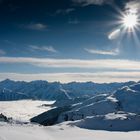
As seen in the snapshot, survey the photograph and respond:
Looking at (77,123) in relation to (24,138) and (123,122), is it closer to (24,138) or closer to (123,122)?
(123,122)

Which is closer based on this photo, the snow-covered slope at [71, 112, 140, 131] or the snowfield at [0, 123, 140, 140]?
the snowfield at [0, 123, 140, 140]

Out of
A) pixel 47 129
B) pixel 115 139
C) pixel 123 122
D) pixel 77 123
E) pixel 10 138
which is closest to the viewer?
pixel 10 138

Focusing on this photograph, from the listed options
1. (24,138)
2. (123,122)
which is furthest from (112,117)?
(24,138)

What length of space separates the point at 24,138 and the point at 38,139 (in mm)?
2391

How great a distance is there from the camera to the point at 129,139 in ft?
180

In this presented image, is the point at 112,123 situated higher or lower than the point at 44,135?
higher

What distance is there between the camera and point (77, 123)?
4048 inches

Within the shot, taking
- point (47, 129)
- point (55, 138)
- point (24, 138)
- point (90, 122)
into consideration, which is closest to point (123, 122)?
point (90, 122)

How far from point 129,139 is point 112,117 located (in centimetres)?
6520

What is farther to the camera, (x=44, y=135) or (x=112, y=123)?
(x=112, y=123)

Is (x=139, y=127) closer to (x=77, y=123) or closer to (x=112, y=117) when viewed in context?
(x=112, y=117)

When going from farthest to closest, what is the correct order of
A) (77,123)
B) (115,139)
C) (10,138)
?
(77,123) < (115,139) < (10,138)

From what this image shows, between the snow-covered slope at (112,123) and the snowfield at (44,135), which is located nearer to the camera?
the snowfield at (44,135)

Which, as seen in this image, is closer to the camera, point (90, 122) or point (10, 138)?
point (10, 138)
